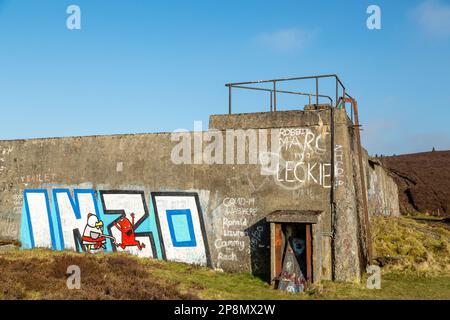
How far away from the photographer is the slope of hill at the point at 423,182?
38.9m

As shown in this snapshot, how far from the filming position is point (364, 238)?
1267cm

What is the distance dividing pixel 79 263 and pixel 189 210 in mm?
3568

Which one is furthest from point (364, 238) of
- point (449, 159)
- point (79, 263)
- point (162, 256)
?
point (449, 159)

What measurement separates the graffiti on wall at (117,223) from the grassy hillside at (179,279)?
57cm

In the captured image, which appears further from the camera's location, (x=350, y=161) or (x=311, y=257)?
(x=350, y=161)

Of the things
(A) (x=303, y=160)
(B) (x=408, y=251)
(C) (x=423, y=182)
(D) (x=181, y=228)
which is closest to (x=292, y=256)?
(A) (x=303, y=160)

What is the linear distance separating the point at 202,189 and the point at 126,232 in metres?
3.08

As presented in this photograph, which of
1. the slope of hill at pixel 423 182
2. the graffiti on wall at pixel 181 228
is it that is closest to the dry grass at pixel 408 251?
the graffiti on wall at pixel 181 228

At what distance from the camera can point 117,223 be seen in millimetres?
13961

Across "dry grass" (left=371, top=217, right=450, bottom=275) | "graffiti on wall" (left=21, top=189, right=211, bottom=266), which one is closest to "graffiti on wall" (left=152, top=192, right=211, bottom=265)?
"graffiti on wall" (left=21, top=189, right=211, bottom=266)

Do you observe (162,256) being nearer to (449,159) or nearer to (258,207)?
(258,207)

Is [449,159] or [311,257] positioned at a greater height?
[449,159]

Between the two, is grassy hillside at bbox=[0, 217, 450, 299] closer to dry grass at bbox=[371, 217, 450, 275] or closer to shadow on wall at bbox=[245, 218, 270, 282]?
dry grass at bbox=[371, 217, 450, 275]

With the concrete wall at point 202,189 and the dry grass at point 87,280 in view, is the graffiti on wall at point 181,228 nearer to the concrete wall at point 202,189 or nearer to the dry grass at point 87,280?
the concrete wall at point 202,189
